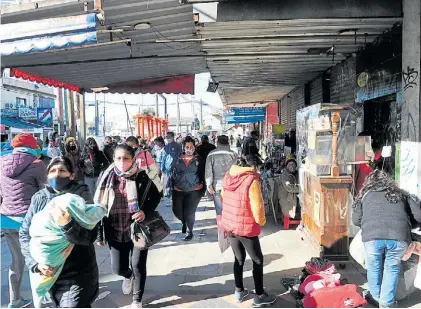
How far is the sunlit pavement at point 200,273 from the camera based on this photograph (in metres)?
4.17

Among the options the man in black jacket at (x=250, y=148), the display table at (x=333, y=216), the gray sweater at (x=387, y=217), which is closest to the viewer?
the gray sweater at (x=387, y=217)

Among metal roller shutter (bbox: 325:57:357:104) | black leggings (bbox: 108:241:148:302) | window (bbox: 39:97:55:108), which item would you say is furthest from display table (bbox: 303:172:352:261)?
window (bbox: 39:97:55:108)

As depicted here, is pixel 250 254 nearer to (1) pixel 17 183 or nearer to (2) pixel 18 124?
(1) pixel 17 183

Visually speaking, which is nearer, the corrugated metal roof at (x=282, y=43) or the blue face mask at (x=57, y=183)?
the blue face mask at (x=57, y=183)

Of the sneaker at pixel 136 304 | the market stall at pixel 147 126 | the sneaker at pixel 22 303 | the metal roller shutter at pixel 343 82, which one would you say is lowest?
the sneaker at pixel 22 303

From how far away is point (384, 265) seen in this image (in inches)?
150

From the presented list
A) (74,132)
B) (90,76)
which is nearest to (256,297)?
(90,76)

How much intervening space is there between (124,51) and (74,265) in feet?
18.4

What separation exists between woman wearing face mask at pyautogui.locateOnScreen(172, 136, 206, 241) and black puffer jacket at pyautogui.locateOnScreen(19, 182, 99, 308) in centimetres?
338

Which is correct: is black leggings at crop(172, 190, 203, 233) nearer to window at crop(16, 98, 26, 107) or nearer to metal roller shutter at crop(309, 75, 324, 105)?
metal roller shutter at crop(309, 75, 324, 105)

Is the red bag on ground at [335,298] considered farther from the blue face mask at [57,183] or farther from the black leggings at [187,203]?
the black leggings at [187,203]

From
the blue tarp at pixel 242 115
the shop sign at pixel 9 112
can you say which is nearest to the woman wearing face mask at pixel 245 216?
the blue tarp at pixel 242 115

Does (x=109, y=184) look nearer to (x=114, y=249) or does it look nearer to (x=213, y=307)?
(x=114, y=249)

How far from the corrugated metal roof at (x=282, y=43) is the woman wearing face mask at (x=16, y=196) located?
3.34 meters
